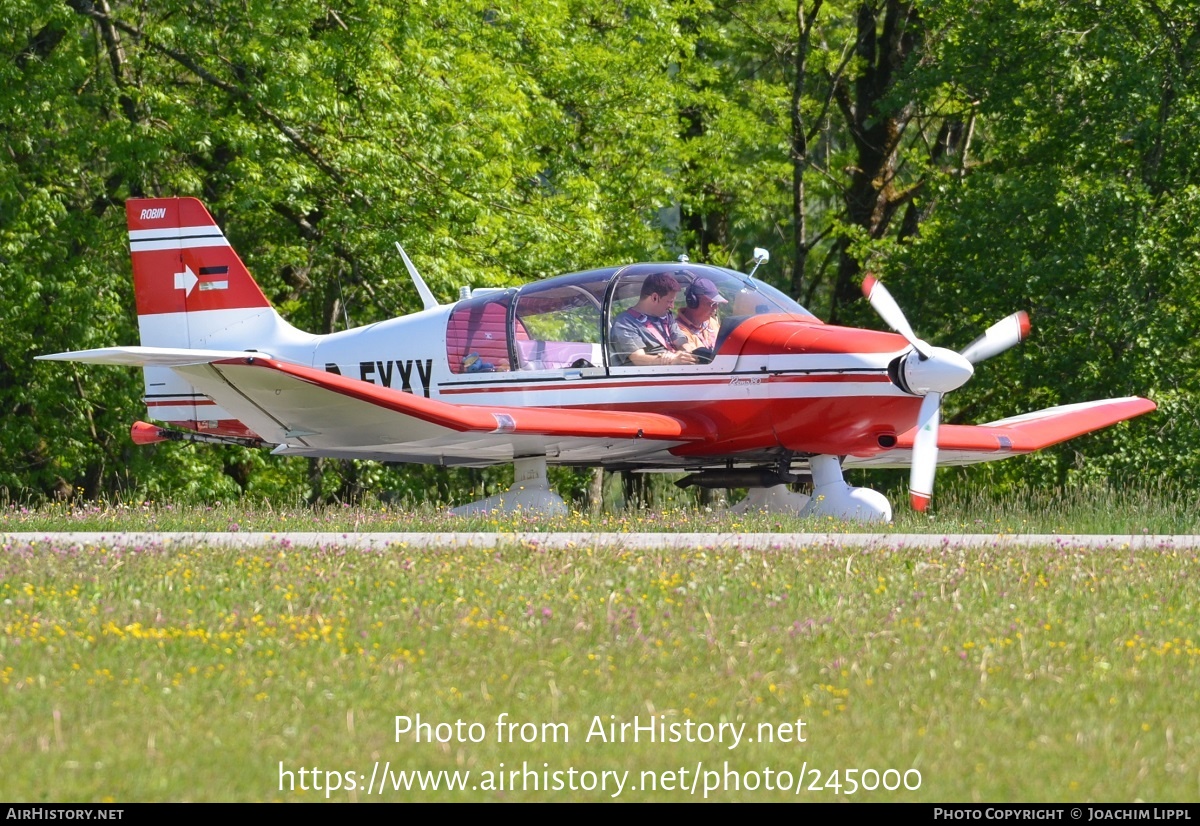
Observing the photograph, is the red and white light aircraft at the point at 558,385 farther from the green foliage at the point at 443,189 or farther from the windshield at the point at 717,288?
the green foliage at the point at 443,189

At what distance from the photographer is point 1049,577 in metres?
8.78

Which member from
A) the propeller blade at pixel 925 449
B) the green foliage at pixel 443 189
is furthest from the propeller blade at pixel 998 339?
the green foliage at pixel 443 189

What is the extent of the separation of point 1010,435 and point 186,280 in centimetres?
903

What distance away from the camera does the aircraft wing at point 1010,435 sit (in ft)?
49.4

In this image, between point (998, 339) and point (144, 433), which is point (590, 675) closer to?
point (998, 339)

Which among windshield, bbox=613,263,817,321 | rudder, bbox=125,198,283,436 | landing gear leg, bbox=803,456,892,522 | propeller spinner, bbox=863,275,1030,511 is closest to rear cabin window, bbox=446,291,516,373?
windshield, bbox=613,263,817,321

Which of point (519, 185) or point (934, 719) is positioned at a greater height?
point (519, 185)

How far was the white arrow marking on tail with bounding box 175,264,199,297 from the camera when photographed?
647 inches

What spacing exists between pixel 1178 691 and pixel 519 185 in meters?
20.8

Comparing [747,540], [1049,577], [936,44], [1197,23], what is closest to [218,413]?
[747,540]

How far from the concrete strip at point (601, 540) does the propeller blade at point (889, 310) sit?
2360mm

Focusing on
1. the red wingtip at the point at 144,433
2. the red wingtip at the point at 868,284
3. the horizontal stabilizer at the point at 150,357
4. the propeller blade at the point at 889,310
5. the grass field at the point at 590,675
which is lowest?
the red wingtip at the point at 144,433
